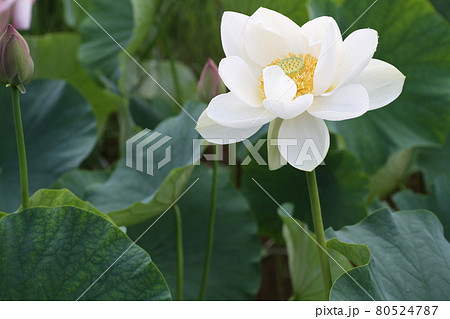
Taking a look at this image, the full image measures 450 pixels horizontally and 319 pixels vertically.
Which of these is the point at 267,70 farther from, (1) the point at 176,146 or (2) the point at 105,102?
(2) the point at 105,102

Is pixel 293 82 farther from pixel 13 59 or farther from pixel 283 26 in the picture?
Answer: pixel 13 59

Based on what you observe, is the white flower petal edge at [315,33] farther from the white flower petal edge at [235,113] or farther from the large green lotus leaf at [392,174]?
the large green lotus leaf at [392,174]

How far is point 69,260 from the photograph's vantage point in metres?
0.56

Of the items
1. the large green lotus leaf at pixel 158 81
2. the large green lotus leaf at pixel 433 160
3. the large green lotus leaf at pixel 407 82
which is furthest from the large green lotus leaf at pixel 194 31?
the large green lotus leaf at pixel 433 160

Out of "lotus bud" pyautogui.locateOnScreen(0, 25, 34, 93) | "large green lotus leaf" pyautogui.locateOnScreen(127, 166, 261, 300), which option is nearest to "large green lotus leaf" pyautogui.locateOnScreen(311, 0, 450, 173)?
"large green lotus leaf" pyautogui.locateOnScreen(127, 166, 261, 300)

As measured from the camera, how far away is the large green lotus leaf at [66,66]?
52.5 inches

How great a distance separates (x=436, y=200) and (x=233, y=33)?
49 cm

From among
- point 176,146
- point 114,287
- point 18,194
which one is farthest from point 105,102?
point 114,287

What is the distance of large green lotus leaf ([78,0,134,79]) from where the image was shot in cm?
140

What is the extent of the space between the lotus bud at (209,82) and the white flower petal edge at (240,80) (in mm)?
157

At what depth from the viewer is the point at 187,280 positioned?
3.13 ft

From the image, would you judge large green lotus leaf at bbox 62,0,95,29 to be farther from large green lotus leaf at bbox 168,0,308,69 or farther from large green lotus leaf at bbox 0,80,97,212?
large green lotus leaf at bbox 0,80,97,212

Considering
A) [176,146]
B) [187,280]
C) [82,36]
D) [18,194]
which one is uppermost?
[82,36]

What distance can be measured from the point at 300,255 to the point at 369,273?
29 centimetres
